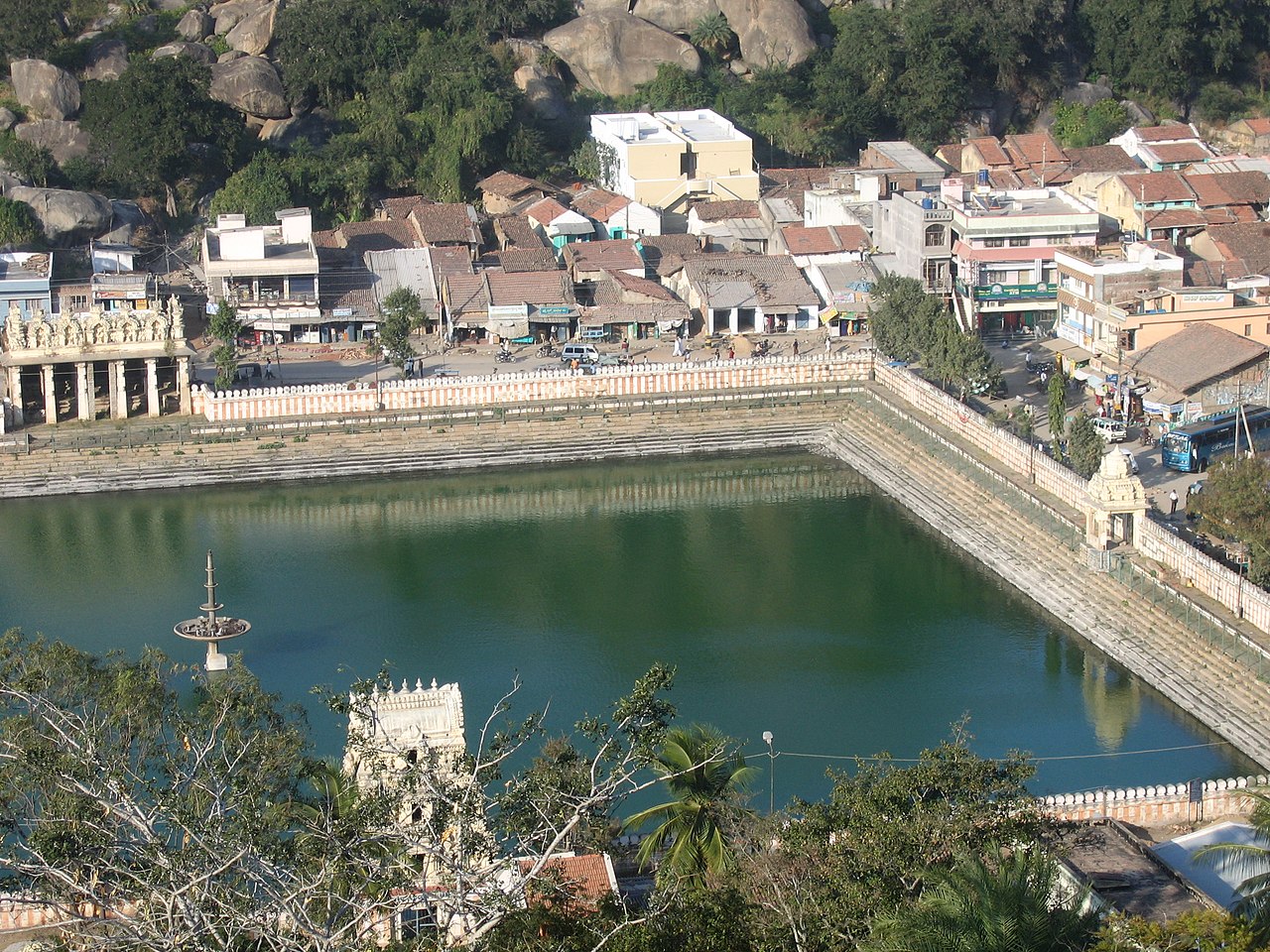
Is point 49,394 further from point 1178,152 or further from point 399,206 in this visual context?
point 1178,152

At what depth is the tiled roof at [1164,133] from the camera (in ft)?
218

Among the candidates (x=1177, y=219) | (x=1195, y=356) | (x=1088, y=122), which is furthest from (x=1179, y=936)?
(x=1088, y=122)

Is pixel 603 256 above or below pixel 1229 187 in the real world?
below

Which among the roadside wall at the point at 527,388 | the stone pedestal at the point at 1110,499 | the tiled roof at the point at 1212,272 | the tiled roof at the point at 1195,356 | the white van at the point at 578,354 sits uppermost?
the tiled roof at the point at 1212,272

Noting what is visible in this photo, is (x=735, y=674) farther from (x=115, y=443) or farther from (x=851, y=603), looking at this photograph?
(x=115, y=443)

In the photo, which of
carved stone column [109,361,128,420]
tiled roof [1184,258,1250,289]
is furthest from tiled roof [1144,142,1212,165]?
carved stone column [109,361,128,420]

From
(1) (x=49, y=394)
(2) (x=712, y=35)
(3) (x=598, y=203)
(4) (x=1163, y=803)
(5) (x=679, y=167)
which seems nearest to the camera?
(4) (x=1163, y=803)

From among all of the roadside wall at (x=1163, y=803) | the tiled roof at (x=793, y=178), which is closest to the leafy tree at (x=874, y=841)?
the roadside wall at (x=1163, y=803)

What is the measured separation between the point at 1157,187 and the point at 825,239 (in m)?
10.2

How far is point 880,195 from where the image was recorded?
5934 cm

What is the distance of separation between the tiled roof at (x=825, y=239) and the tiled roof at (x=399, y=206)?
11433 millimetres

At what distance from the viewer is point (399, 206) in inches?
2379

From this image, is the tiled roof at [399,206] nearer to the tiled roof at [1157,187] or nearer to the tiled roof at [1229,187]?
the tiled roof at [1157,187]

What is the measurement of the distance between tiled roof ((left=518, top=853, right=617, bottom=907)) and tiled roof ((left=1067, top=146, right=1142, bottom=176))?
44.7 meters
